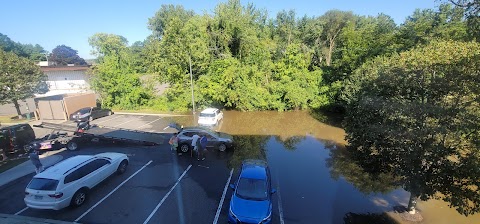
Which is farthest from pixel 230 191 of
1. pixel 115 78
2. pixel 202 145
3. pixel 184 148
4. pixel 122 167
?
pixel 115 78

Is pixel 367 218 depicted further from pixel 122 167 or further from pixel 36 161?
pixel 36 161

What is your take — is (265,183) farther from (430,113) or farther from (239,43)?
(239,43)

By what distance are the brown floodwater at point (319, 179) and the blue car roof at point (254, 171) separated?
5.57ft

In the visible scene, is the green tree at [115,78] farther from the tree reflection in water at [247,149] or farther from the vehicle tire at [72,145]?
the tree reflection in water at [247,149]

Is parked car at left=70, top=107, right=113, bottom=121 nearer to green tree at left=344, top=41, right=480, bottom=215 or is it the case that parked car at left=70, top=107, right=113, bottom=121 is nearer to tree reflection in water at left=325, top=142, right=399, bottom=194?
tree reflection in water at left=325, top=142, right=399, bottom=194

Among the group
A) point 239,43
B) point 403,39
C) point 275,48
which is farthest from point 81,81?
point 403,39

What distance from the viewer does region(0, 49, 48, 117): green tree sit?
997 inches

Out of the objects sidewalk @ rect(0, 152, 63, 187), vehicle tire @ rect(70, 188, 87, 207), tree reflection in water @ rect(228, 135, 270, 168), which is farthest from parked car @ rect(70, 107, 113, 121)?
vehicle tire @ rect(70, 188, 87, 207)

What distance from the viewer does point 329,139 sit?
20625 millimetres

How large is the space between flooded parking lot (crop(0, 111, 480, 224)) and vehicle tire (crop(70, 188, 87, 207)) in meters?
0.27

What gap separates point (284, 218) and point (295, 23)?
48268 mm

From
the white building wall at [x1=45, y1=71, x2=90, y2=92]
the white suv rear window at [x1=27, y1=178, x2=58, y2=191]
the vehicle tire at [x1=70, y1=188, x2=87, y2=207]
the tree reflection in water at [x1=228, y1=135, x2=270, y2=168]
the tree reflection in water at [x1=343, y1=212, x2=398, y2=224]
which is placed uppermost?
the white building wall at [x1=45, y1=71, x2=90, y2=92]

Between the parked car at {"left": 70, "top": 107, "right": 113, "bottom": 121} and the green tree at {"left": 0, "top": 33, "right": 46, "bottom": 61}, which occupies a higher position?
the green tree at {"left": 0, "top": 33, "right": 46, "bottom": 61}

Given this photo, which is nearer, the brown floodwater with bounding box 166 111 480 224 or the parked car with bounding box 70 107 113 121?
the brown floodwater with bounding box 166 111 480 224
